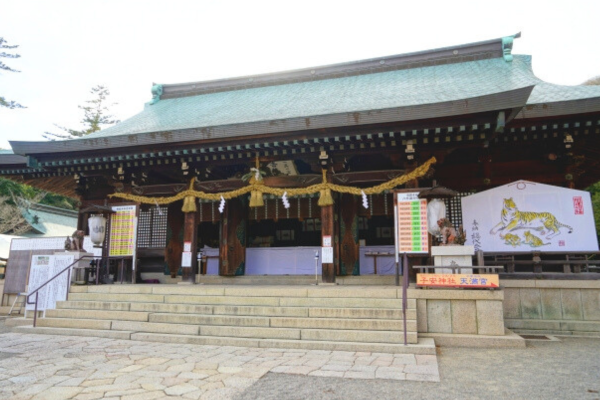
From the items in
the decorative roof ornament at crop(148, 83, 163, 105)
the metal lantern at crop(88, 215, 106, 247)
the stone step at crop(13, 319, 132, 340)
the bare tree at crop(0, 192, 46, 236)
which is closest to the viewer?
the stone step at crop(13, 319, 132, 340)

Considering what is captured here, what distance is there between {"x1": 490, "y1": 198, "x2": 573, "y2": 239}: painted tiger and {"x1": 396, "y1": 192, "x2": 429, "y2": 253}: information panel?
5.22 feet

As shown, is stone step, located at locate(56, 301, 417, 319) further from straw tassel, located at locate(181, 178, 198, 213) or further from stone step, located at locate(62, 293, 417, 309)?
straw tassel, located at locate(181, 178, 198, 213)

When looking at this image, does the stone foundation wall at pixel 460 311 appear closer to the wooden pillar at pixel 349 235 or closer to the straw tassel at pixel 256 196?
the wooden pillar at pixel 349 235

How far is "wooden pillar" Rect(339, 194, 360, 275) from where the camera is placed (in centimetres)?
1135

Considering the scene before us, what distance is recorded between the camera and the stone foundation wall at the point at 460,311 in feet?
21.8

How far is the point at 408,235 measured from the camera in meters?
8.84

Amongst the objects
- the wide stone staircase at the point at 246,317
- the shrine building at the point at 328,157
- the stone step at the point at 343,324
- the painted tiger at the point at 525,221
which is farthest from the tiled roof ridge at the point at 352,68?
the stone step at the point at 343,324

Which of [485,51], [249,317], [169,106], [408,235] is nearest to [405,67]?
[485,51]

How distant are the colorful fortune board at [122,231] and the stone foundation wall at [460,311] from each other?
24.1ft

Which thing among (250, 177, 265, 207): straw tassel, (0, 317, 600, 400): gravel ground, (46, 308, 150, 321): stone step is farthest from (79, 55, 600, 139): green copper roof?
(0, 317, 600, 400): gravel ground

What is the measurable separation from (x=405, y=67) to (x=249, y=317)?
34.7 ft

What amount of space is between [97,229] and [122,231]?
600 millimetres

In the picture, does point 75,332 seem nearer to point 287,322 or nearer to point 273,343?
point 273,343

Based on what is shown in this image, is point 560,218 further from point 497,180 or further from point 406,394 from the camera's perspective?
point 406,394
